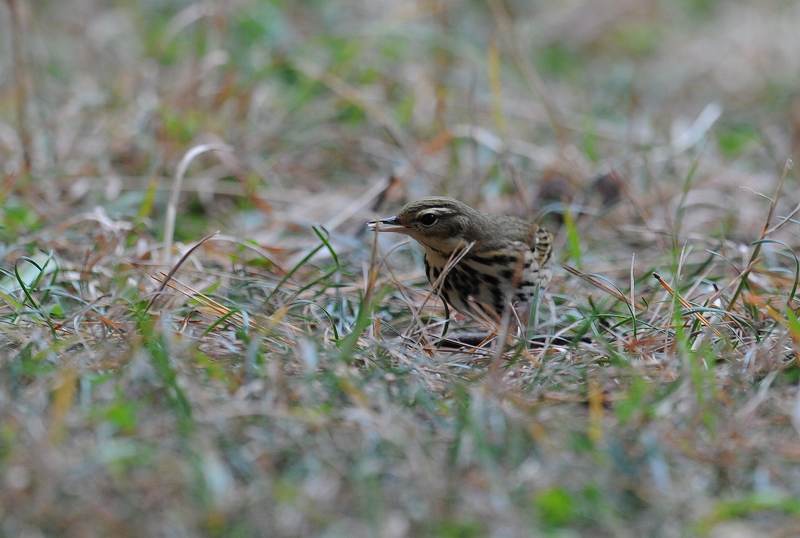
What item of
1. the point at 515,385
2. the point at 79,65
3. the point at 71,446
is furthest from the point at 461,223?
the point at 79,65

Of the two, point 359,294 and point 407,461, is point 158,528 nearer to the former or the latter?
point 407,461

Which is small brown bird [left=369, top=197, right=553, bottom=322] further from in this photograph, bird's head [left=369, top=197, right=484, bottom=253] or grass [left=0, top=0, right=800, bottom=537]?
grass [left=0, top=0, right=800, bottom=537]

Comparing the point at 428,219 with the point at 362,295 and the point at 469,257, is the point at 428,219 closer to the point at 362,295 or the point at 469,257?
the point at 469,257

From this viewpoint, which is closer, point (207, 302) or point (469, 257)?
point (207, 302)

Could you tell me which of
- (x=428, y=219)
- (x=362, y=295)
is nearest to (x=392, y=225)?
(x=428, y=219)

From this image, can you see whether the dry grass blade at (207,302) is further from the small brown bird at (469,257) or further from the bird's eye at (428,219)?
the bird's eye at (428,219)

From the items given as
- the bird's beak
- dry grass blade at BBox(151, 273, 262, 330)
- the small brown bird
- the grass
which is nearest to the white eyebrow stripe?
the small brown bird
